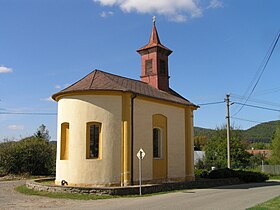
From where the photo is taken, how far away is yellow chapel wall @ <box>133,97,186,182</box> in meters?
21.0

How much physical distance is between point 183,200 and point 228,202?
76.2 inches

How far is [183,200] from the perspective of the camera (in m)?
15.4

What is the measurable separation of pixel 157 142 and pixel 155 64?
21.5 ft

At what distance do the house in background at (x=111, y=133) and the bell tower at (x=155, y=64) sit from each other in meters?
3.00

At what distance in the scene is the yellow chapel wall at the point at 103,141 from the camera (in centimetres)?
1938

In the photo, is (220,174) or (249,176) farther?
(249,176)

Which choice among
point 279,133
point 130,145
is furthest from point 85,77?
point 279,133

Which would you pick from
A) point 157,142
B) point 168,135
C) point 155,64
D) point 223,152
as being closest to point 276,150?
point 223,152

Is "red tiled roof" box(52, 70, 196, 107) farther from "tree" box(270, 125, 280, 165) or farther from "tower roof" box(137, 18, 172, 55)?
"tree" box(270, 125, 280, 165)

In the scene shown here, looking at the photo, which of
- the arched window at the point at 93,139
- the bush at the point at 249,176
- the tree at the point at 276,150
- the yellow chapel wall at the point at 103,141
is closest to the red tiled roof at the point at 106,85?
the yellow chapel wall at the point at 103,141

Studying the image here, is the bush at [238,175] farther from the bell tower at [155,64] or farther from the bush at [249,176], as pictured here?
the bell tower at [155,64]

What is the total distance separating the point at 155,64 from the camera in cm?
2652

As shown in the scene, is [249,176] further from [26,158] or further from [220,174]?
[26,158]

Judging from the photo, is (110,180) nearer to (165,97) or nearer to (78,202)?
(78,202)
